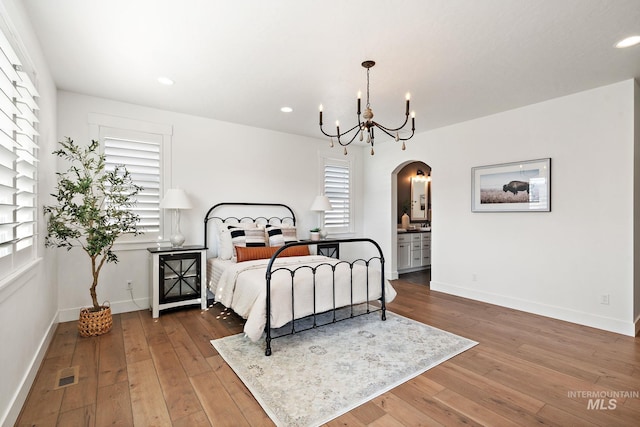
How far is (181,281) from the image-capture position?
4.05 meters

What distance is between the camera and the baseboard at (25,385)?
6.08 feet

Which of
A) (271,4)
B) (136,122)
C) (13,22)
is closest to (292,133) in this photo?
(136,122)

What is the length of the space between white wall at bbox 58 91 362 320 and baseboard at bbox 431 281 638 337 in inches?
106

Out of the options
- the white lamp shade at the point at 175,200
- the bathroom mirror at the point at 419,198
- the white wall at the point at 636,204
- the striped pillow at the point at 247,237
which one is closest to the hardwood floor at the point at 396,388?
the white wall at the point at 636,204

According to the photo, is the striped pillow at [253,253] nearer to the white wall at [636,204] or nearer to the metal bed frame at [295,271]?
the metal bed frame at [295,271]

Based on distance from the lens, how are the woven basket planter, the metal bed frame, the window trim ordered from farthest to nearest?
the window trim → the woven basket planter → the metal bed frame

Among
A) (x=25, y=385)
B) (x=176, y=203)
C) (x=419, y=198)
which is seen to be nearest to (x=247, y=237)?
(x=176, y=203)

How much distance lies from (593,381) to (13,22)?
4.74m

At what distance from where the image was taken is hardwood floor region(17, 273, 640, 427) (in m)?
1.98

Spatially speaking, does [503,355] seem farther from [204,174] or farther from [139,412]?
[204,174]

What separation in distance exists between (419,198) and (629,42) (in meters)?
5.02

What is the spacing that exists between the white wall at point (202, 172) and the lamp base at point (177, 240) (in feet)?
1.25

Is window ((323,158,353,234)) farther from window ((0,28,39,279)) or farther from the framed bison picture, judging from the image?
window ((0,28,39,279))

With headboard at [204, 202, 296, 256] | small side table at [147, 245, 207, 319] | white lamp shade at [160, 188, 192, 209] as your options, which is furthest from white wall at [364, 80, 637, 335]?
white lamp shade at [160, 188, 192, 209]
